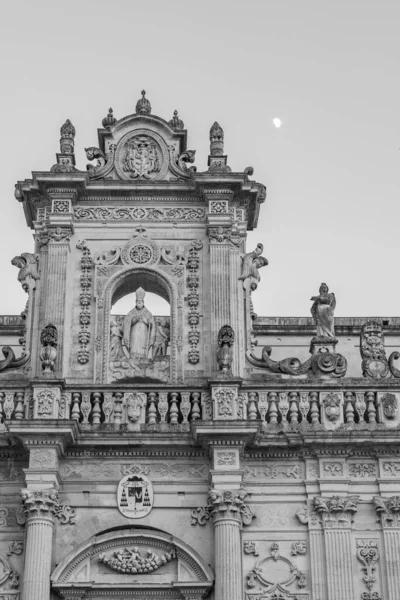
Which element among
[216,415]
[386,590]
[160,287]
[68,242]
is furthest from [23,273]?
[386,590]

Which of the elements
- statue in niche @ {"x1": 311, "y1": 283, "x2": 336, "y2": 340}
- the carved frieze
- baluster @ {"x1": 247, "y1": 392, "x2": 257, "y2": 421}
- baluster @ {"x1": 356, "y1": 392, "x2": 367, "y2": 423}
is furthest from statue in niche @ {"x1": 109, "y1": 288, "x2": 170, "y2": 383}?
baluster @ {"x1": 356, "y1": 392, "x2": 367, "y2": 423}

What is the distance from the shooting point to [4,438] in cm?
1917

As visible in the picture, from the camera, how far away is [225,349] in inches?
782

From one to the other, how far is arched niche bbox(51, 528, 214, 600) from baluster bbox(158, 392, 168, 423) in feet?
6.14

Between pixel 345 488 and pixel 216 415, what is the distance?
2341 mm

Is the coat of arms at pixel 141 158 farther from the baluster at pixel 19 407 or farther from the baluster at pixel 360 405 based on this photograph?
the baluster at pixel 360 405

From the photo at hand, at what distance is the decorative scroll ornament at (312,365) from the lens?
20.2 meters

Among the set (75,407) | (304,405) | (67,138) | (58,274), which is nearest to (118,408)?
(75,407)

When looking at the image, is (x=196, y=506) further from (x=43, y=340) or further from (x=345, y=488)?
(x=43, y=340)

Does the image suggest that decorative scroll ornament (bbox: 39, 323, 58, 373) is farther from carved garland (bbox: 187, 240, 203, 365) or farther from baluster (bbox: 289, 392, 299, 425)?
baluster (bbox: 289, 392, 299, 425)

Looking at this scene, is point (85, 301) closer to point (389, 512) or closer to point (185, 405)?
point (185, 405)

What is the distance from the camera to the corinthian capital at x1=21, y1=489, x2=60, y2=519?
18609mm

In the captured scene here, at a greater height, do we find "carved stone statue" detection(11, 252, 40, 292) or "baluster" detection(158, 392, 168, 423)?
"carved stone statue" detection(11, 252, 40, 292)

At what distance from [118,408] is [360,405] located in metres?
3.93
